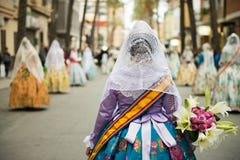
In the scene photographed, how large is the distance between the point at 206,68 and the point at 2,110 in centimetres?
721

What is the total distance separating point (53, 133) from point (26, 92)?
134 inches

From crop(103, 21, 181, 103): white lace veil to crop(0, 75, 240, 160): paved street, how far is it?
2.77m

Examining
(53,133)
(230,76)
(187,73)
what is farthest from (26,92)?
(187,73)

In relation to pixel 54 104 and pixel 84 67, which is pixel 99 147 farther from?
pixel 84 67

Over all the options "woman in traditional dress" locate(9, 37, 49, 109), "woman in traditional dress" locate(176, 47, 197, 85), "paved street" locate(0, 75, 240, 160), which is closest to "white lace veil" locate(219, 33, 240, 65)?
"paved street" locate(0, 75, 240, 160)

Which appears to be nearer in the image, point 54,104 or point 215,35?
point 54,104

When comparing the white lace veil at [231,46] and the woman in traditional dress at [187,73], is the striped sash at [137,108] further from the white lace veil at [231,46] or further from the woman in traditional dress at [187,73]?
the woman in traditional dress at [187,73]

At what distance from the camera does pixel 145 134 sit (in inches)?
148

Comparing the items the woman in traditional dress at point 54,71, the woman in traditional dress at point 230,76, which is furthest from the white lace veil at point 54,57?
the woman in traditional dress at point 230,76

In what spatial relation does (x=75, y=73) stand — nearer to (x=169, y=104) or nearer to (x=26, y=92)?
(x=26, y=92)

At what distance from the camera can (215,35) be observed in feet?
68.0

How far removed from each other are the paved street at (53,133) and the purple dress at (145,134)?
2629 millimetres

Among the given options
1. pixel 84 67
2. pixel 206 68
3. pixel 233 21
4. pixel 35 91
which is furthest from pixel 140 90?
pixel 233 21

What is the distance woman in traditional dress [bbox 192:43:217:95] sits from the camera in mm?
15555
